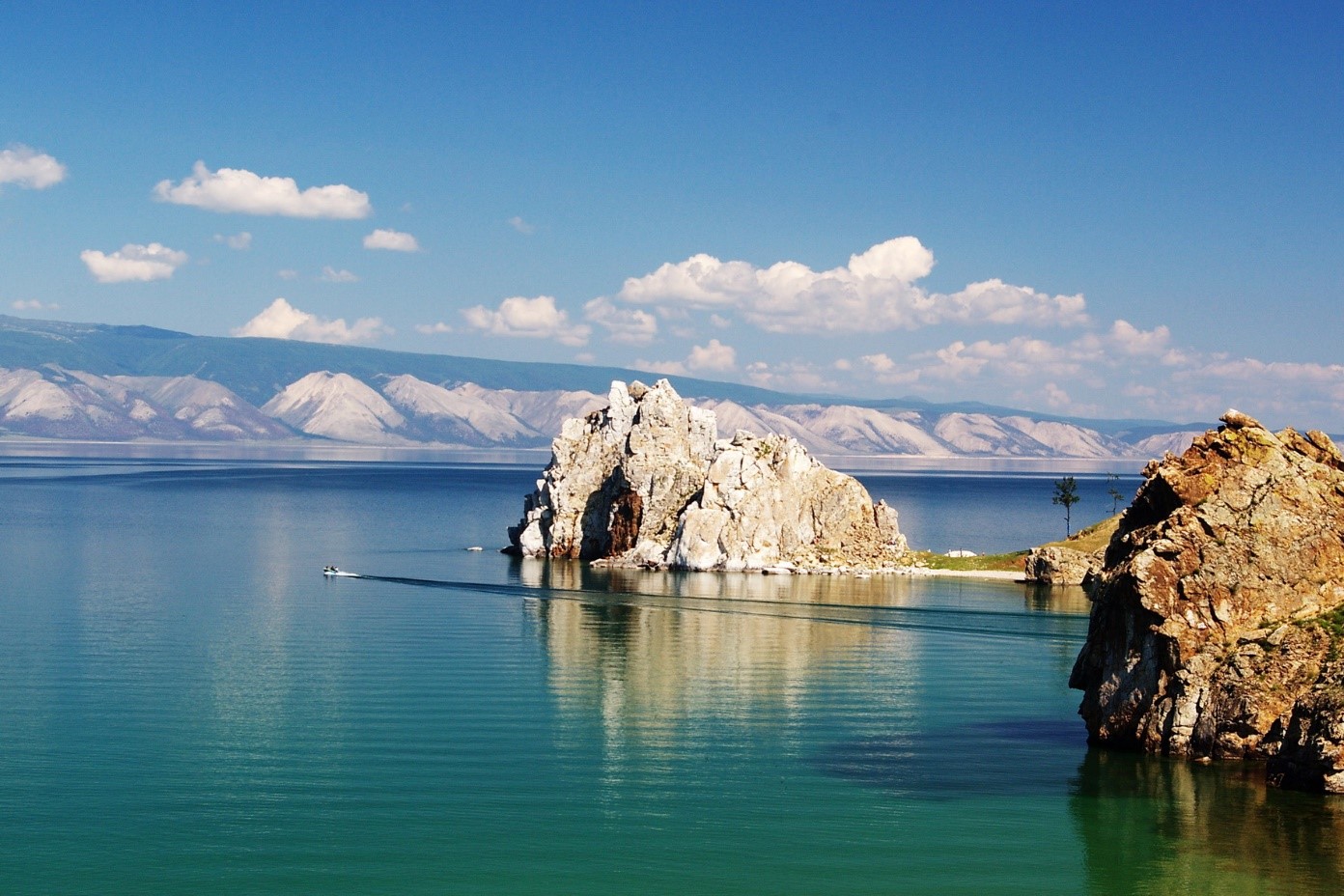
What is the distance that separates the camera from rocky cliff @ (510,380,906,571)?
5002 inches

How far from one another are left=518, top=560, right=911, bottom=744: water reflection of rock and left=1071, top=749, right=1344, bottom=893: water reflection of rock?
639 inches

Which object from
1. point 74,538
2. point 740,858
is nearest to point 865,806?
point 740,858

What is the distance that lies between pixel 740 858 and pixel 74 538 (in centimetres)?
12557

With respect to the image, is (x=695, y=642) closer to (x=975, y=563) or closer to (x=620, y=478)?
(x=620, y=478)

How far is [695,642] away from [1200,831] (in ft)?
139

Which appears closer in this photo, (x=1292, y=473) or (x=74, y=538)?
(x=1292, y=473)

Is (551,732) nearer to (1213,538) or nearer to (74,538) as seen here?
(1213,538)

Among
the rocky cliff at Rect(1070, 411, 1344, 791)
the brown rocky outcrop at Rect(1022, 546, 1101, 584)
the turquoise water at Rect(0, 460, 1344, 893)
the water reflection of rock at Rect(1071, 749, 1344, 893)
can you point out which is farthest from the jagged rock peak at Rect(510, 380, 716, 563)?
the water reflection of rock at Rect(1071, 749, 1344, 893)

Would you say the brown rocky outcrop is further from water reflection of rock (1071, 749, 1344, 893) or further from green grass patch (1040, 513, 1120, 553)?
water reflection of rock (1071, 749, 1344, 893)

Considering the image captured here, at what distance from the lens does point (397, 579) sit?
375 ft

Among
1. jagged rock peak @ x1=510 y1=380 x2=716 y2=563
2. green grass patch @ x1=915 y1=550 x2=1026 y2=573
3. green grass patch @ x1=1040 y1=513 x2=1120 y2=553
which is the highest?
jagged rock peak @ x1=510 y1=380 x2=716 y2=563

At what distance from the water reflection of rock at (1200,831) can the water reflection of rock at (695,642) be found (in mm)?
16221

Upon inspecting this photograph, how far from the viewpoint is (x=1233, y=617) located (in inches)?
1836

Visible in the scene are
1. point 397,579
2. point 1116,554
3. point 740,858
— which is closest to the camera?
point 740,858
